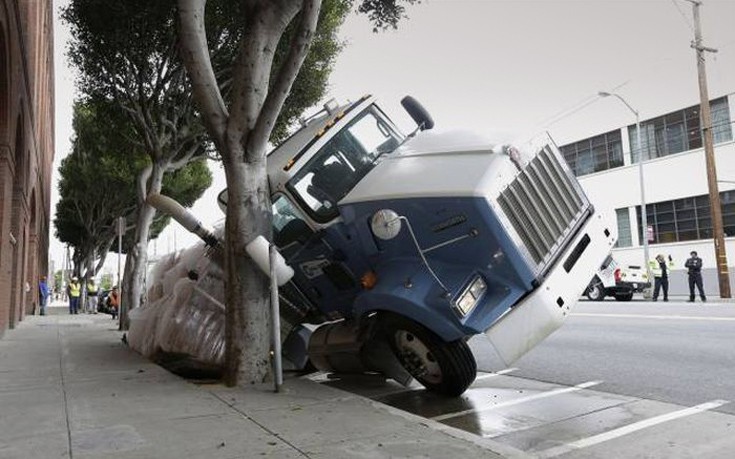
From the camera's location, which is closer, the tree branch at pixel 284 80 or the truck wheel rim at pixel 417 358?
the truck wheel rim at pixel 417 358

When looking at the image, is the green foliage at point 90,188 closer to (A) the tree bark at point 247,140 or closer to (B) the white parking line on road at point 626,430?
(A) the tree bark at point 247,140

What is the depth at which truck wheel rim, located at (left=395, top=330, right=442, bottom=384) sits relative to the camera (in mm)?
6008

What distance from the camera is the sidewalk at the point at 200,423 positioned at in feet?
13.5

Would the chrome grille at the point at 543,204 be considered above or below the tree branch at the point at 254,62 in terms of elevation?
below

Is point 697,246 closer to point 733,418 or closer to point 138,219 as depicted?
point 138,219

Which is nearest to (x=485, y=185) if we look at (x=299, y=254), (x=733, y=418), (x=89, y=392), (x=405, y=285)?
(x=405, y=285)

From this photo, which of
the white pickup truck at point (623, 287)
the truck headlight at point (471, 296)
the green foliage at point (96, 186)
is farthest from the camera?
the green foliage at point (96, 186)

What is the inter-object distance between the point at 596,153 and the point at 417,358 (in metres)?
31.1

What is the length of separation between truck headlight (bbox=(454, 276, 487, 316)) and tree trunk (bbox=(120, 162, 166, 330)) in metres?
11.0

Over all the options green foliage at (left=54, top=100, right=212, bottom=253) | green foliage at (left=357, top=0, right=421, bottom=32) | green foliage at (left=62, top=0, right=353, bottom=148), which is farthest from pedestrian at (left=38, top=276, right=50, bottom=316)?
green foliage at (left=357, top=0, right=421, bottom=32)

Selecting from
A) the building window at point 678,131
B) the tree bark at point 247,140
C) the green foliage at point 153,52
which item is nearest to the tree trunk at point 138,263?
the green foliage at point 153,52

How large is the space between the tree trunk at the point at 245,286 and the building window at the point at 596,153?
30.0m

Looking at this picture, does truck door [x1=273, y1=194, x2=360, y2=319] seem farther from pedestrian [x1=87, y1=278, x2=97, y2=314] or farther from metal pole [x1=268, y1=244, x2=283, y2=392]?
pedestrian [x1=87, y1=278, x2=97, y2=314]

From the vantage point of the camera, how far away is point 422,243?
572 centimetres
